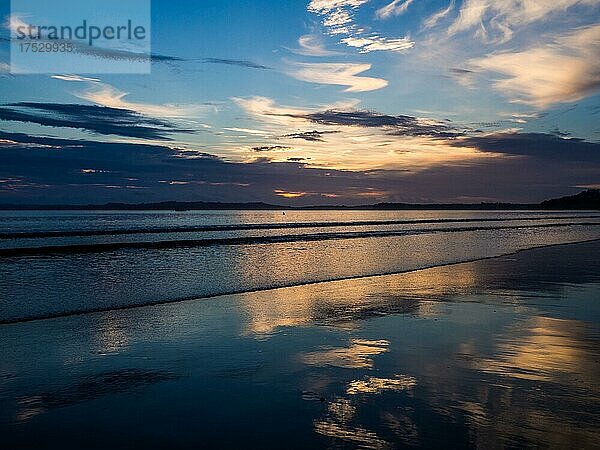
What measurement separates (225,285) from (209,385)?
38.3 feet

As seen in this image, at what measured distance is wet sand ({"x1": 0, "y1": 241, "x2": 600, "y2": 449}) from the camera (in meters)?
6.01

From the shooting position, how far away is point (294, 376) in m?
8.24

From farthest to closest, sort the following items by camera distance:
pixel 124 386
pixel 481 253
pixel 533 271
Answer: pixel 481 253 → pixel 533 271 → pixel 124 386

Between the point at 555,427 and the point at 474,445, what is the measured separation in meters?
1.16

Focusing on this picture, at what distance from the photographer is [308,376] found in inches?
324

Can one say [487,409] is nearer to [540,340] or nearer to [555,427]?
[555,427]

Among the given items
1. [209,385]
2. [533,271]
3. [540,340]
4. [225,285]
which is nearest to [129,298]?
[225,285]

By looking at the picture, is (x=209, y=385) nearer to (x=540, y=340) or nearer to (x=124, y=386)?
(x=124, y=386)

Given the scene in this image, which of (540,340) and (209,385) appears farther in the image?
(540,340)

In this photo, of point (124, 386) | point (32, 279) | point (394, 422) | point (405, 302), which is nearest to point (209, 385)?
point (124, 386)

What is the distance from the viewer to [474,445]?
5.64 meters

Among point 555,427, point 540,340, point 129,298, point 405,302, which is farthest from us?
point 129,298

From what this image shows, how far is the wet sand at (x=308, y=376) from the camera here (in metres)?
6.01

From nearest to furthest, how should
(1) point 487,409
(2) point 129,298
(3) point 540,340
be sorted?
(1) point 487,409, (3) point 540,340, (2) point 129,298
